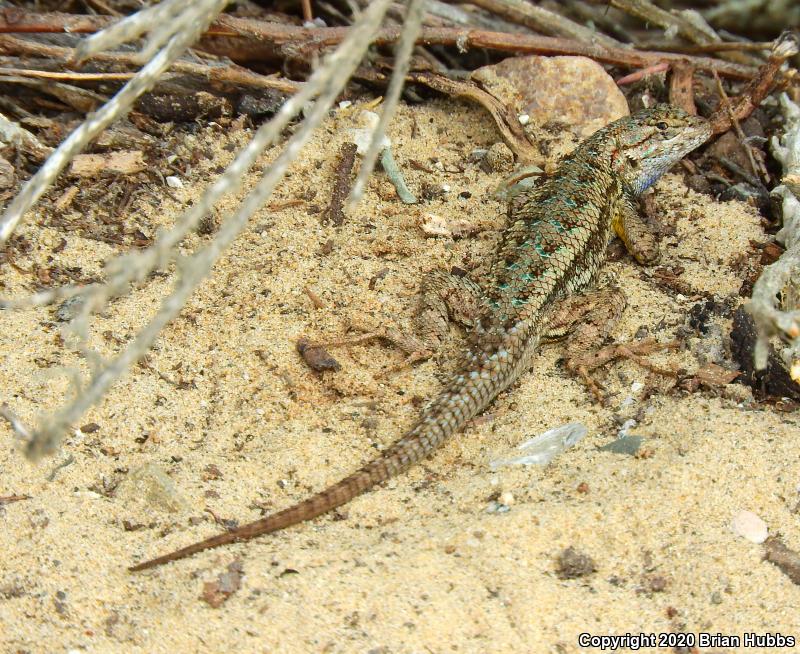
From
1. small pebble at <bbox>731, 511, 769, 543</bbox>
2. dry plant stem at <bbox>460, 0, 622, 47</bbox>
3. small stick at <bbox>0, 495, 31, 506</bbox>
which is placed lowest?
small stick at <bbox>0, 495, 31, 506</bbox>

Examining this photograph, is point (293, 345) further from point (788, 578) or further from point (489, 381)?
point (788, 578)

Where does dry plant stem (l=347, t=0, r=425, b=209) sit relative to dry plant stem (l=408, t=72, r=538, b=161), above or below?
above

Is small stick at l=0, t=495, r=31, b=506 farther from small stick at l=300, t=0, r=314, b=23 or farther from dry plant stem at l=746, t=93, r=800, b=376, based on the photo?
small stick at l=300, t=0, r=314, b=23

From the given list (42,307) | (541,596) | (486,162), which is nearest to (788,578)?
(541,596)

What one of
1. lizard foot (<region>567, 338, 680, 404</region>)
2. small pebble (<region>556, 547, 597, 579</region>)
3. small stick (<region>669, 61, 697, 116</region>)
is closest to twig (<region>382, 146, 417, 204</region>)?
lizard foot (<region>567, 338, 680, 404</region>)

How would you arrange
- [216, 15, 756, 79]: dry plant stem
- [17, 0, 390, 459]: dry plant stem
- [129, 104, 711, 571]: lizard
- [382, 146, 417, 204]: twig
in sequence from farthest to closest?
1. [216, 15, 756, 79]: dry plant stem
2. [382, 146, 417, 204]: twig
3. [129, 104, 711, 571]: lizard
4. [17, 0, 390, 459]: dry plant stem

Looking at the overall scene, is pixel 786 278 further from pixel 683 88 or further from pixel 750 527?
pixel 683 88

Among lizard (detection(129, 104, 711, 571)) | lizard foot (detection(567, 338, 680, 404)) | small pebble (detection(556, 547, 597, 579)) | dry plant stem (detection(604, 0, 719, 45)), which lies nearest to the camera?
small pebble (detection(556, 547, 597, 579))
